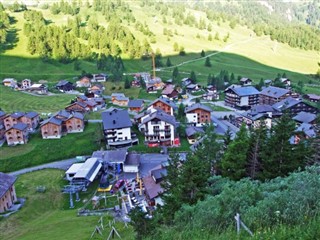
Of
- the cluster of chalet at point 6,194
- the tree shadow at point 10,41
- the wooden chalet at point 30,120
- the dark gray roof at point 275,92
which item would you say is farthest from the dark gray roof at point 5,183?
the tree shadow at point 10,41

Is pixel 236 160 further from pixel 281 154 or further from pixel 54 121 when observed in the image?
pixel 54 121

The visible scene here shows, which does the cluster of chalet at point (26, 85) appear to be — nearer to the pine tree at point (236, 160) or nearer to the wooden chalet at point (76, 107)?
the wooden chalet at point (76, 107)

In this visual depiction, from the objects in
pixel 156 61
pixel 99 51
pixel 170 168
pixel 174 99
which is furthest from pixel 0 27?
pixel 170 168

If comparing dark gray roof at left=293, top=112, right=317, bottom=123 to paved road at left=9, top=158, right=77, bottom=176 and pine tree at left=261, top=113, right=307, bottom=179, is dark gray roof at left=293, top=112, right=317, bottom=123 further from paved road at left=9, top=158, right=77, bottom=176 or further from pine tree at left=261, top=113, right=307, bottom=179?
paved road at left=9, top=158, right=77, bottom=176

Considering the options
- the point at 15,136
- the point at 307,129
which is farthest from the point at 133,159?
the point at 307,129

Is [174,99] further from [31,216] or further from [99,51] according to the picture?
[31,216]
